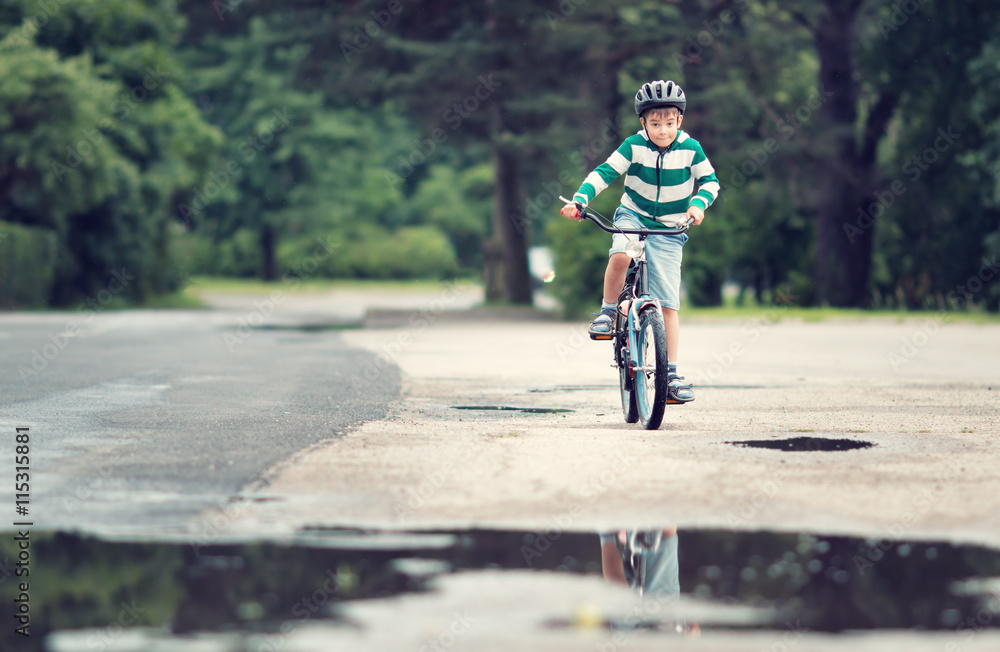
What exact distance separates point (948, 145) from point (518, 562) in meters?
25.8

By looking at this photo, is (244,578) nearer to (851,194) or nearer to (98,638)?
(98,638)

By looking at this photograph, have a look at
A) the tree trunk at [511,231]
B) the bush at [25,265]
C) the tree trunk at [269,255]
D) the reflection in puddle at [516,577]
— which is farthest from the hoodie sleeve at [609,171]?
the tree trunk at [269,255]

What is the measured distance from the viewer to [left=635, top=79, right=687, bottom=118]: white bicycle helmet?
876cm

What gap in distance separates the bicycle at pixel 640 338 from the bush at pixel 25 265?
24061 millimetres

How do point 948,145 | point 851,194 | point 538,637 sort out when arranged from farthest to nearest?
1. point 851,194
2. point 948,145
3. point 538,637

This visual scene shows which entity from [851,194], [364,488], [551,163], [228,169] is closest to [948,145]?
[851,194]

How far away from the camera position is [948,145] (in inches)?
1112

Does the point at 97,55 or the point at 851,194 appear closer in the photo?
the point at 851,194

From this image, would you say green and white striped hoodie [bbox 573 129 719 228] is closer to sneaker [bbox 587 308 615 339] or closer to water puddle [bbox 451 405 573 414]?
sneaker [bbox 587 308 615 339]

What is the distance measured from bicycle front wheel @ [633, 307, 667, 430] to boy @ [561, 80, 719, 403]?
9.4 inches

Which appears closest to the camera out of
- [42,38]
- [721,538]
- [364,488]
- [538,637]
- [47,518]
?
[538,637]

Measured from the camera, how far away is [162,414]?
9.38m

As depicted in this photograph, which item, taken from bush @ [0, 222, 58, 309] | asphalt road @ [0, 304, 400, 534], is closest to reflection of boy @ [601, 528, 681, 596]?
asphalt road @ [0, 304, 400, 534]

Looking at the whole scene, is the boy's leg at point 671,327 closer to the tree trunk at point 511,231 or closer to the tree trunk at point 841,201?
the tree trunk at point 841,201
